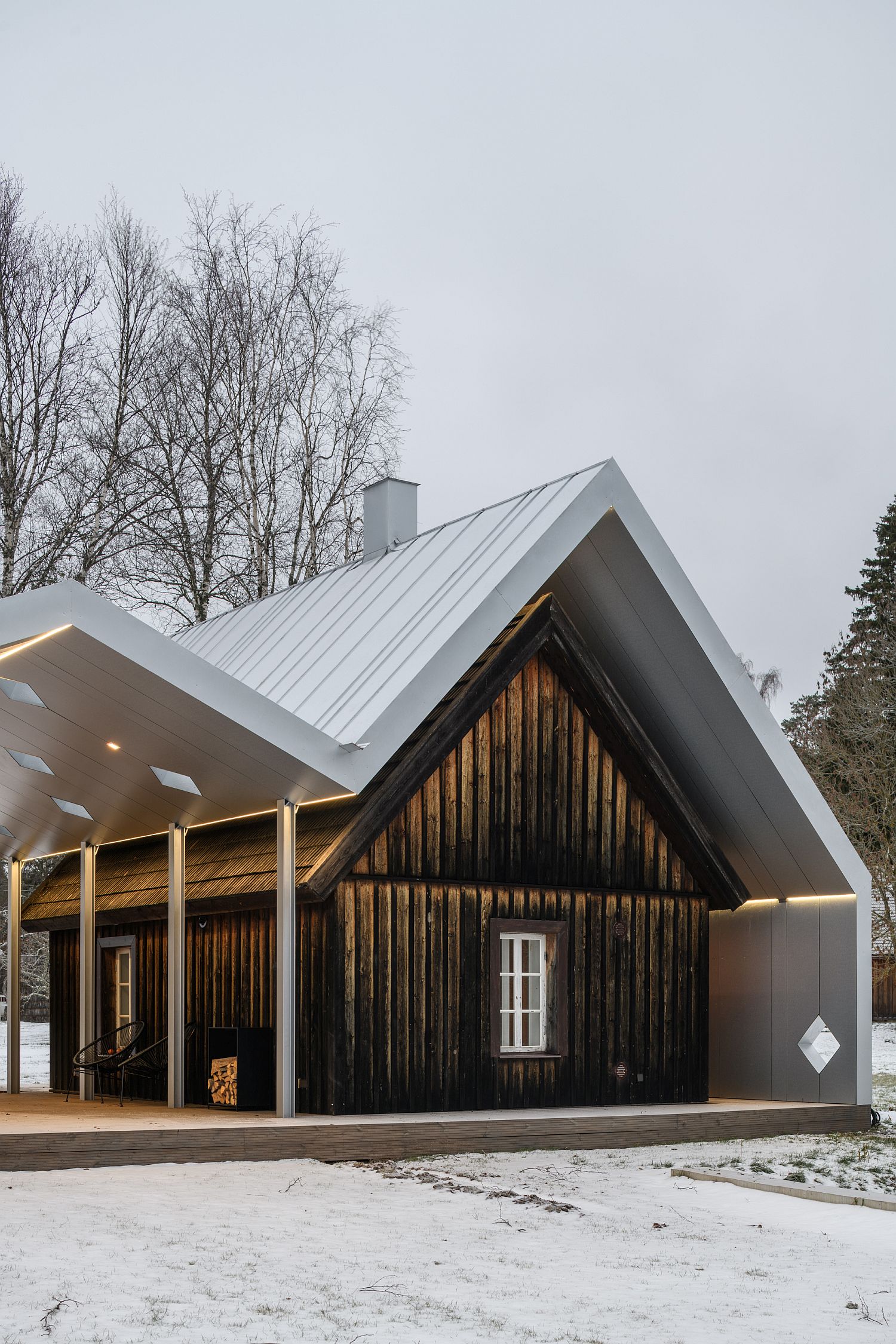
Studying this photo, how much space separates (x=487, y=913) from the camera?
517 inches

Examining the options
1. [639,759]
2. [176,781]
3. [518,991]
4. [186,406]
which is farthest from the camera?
[186,406]

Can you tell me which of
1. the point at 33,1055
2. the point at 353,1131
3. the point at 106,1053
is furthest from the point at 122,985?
the point at 33,1055

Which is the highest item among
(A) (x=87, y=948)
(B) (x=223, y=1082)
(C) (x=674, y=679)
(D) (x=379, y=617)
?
(D) (x=379, y=617)

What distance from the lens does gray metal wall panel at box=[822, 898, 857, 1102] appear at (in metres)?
13.4

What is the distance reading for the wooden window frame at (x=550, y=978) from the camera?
13.1 meters

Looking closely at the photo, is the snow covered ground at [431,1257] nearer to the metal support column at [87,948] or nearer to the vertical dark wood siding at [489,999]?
the vertical dark wood siding at [489,999]

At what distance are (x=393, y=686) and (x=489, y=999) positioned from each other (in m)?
2.90

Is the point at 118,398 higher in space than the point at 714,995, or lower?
higher

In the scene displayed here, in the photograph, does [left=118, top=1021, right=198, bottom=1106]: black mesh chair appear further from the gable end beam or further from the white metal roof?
the gable end beam

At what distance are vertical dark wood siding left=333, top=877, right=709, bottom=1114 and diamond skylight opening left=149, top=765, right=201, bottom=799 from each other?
4.47ft

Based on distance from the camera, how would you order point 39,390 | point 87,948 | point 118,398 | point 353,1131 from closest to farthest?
point 353,1131 → point 87,948 → point 39,390 → point 118,398

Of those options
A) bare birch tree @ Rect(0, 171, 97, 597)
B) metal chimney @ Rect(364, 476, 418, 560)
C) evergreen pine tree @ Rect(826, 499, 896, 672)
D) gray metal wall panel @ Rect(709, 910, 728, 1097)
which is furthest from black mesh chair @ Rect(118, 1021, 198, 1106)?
evergreen pine tree @ Rect(826, 499, 896, 672)

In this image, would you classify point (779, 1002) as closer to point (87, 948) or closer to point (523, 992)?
point (523, 992)

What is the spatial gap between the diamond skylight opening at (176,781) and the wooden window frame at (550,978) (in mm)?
2769
